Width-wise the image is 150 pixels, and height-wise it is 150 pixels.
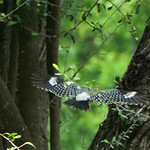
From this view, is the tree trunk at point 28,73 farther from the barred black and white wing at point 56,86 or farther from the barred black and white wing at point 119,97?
the barred black and white wing at point 119,97

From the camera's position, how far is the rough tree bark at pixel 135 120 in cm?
229

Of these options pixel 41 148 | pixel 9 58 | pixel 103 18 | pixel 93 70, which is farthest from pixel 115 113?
pixel 93 70

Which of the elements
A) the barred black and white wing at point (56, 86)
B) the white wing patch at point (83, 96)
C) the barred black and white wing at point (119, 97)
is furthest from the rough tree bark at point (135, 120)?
the barred black and white wing at point (56, 86)

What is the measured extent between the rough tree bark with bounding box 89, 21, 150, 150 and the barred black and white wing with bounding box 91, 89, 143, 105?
0.05 metres

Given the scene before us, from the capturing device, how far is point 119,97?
8.70 ft

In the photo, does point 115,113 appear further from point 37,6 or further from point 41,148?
point 37,6

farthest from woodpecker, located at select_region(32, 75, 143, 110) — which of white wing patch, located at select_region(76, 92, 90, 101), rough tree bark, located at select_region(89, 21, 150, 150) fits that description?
rough tree bark, located at select_region(89, 21, 150, 150)

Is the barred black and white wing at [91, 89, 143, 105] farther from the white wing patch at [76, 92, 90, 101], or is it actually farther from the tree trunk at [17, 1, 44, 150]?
the tree trunk at [17, 1, 44, 150]

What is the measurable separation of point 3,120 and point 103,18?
61.2 inches

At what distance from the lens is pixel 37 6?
9.37 ft

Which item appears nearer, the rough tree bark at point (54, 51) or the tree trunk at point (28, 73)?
the tree trunk at point (28, 73)

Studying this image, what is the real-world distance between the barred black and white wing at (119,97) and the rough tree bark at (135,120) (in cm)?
5

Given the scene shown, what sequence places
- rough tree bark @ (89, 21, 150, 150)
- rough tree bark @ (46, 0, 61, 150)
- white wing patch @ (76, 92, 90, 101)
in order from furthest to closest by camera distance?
rough tree bark @ (46, 0, 61, 150), white wing patch @ (76, 92, 90, 101), rough tree bark @ (89, 21, 150, 150)

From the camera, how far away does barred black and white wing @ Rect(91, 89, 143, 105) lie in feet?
7.72
